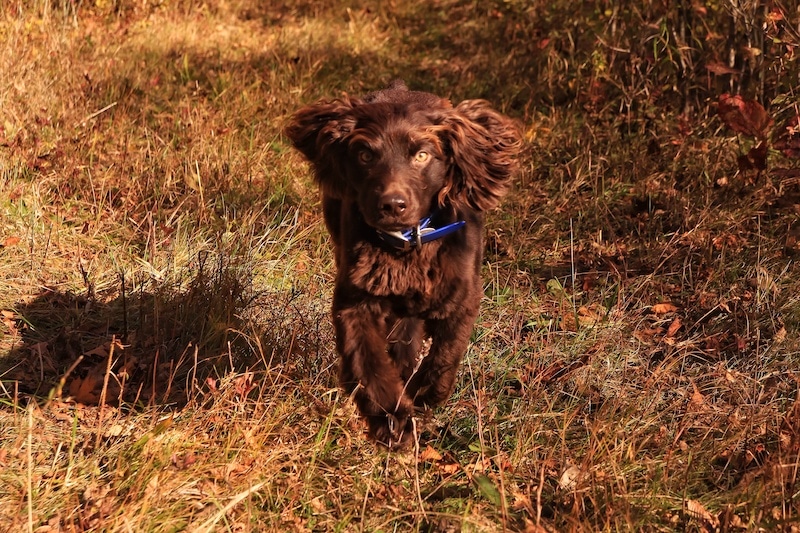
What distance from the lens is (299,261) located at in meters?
4.46

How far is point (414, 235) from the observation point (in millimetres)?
3188

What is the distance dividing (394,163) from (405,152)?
80 mm

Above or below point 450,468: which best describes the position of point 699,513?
above

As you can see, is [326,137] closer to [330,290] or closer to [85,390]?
[330,290]

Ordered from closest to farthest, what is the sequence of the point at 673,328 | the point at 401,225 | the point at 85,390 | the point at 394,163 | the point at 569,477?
the point at 569,477 → the point at 401,225 → the point at 394,163 → the point at 85,390 → the point at 673,328

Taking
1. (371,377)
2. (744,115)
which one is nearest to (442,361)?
(371,377)

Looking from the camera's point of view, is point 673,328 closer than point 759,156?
Yes

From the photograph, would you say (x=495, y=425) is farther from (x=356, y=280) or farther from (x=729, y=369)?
(x=729, y=369)

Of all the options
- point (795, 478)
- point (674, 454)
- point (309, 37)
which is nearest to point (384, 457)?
point (674, 454)

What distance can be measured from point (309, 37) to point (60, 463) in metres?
5.78

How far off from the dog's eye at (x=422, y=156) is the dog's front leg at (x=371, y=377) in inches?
21.8

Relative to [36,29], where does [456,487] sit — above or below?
below

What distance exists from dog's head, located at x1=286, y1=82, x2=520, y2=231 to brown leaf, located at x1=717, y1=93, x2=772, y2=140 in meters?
1.23

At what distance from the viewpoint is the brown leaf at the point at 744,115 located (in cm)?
418
